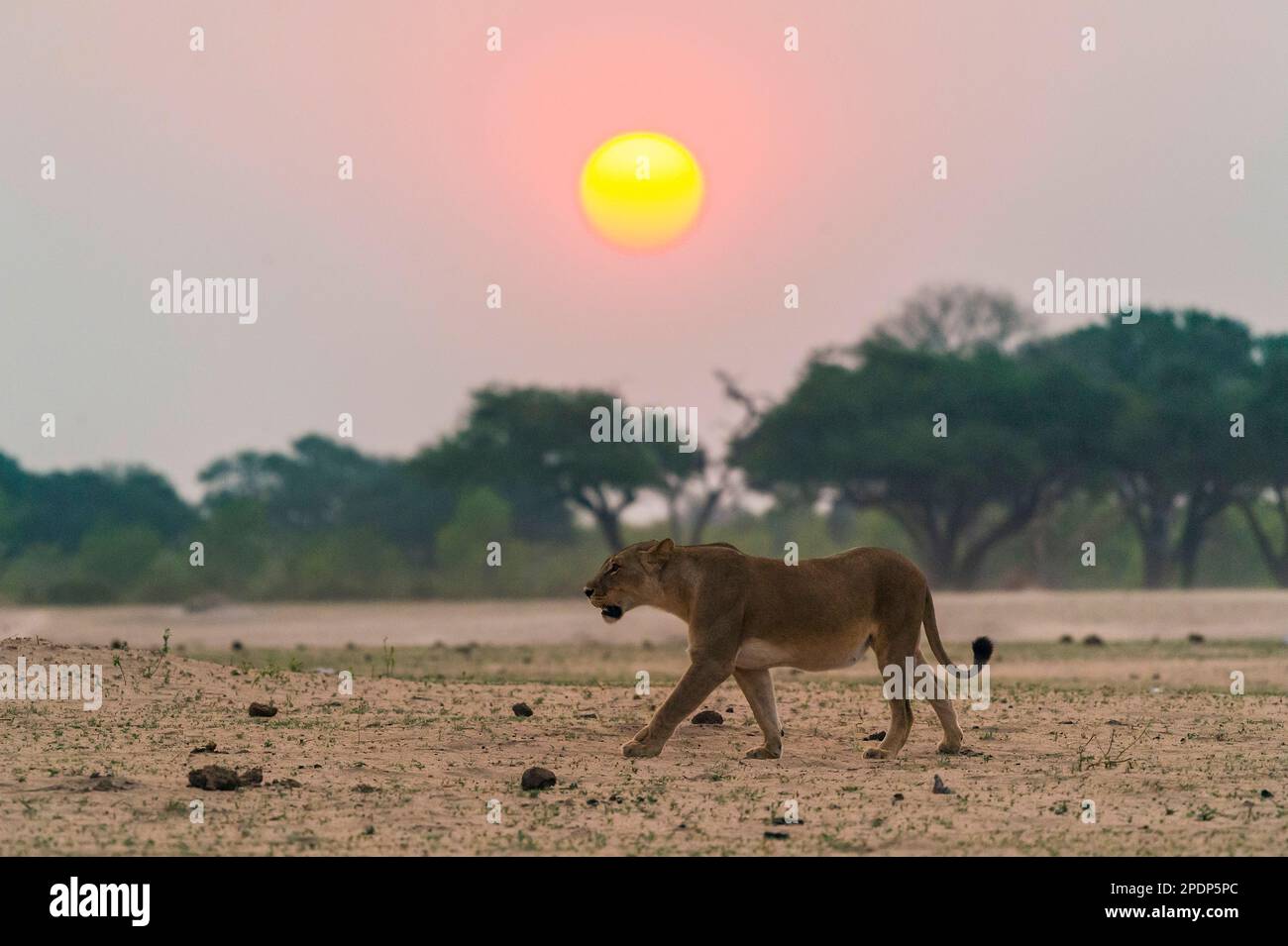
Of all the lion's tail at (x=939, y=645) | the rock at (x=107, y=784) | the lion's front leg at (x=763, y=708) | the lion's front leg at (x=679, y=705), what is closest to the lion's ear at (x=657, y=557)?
the lion's front leg at (x=679, y=705)

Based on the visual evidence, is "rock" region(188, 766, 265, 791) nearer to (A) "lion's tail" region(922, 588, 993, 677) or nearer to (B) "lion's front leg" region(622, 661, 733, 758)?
(B) "lion's front leg" region(622, 661, 733, 758)

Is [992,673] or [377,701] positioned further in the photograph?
[992,673]

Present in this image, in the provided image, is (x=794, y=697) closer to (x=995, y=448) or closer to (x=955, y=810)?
(x=955, y=810)

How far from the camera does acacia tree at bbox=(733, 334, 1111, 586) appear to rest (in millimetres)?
53719

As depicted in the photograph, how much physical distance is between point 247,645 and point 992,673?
15.3m

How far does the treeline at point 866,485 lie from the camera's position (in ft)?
178

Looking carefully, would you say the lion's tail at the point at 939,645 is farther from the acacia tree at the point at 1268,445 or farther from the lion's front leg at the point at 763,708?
the acacia tree at the point at 1268,445

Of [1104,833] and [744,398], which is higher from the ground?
[744,398]

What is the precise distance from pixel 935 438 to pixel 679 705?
4203cm

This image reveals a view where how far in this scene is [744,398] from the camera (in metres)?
57.3

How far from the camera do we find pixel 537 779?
11141 millimetres
